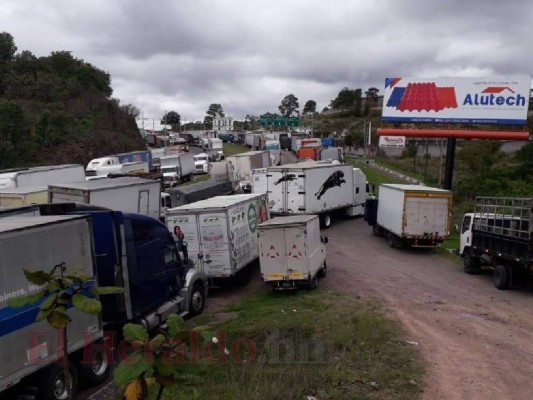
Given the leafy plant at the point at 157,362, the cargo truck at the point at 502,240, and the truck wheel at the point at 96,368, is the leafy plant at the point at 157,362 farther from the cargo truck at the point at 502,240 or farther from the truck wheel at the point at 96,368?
the cargo truck at the point at 502,240

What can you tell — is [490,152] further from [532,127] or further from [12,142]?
[12,142]

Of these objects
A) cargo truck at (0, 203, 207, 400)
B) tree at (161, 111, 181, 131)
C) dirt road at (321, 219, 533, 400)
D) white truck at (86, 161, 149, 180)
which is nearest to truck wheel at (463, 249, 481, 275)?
dirt road at (321, 219, 533, 400)

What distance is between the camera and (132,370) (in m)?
3.10

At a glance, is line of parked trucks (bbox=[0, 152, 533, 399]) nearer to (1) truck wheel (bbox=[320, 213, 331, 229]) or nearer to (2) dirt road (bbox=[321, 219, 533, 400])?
(1) truck wheel (bbox=[320, 213, 331, 229])

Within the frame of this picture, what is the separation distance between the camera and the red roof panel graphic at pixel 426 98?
30.2 meters

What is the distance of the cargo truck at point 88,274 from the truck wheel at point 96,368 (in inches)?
0.7

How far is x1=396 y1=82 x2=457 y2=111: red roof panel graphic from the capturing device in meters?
30.2

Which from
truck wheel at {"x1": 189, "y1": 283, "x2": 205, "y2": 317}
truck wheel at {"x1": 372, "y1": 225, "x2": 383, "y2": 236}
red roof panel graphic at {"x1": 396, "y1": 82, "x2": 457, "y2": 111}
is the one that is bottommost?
truck wheel at {"x1": 372, "y1": 225, "x2": 383, "y2": 236}

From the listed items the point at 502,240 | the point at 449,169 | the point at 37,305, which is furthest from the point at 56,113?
the point at 37,305

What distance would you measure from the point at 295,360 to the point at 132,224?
14.2ft

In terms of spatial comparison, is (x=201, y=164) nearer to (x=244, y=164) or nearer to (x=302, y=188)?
(x=244, y=164)

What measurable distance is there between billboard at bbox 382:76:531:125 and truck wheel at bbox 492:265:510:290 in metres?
15.5

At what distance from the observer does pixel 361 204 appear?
31.6 m

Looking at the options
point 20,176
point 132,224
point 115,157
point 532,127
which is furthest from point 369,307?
point 532,127
